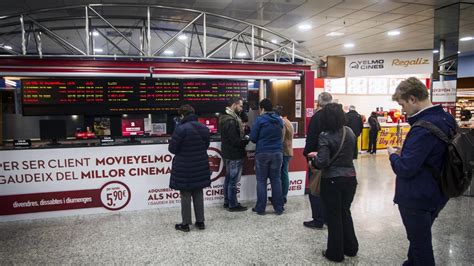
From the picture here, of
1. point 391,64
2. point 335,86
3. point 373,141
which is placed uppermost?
point 391,64

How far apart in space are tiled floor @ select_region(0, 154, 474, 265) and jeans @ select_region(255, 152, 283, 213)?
17cm

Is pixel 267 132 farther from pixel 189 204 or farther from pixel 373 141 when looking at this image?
pixel 373 141

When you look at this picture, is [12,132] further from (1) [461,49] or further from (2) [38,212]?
(1) [461,49]

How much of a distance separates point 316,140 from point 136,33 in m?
7.06

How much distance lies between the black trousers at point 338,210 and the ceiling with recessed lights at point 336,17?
13.4ft

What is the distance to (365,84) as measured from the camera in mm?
13305

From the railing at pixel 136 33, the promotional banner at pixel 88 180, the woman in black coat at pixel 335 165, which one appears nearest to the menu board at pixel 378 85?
the railing at pixel 136 33

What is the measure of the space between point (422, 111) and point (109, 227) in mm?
3512

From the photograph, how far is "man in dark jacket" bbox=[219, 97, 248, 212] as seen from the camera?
14.4ft

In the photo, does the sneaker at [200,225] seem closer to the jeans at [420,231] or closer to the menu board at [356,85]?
the jeans at [420,231]

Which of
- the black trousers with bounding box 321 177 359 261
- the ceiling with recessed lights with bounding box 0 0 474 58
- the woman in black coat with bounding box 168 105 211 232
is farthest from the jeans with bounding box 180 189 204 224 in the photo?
the ceiling with recessed lights with bounding box 0 0 474 58

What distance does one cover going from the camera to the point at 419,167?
2.09 meters

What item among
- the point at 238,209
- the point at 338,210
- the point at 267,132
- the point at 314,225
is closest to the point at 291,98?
the point at 267,132

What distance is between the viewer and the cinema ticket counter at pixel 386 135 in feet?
34.4
